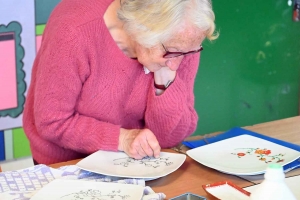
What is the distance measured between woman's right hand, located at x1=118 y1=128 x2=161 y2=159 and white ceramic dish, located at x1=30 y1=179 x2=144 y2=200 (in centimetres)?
20

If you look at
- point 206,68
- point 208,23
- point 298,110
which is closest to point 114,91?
point 208,23

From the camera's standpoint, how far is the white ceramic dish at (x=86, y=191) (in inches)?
52.0

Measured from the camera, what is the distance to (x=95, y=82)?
1.61 meters

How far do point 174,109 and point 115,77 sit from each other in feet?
0.70

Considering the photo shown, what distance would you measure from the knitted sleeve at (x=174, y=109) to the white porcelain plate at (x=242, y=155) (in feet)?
0.35

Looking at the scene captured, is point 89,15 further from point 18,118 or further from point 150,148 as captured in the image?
point 18,118

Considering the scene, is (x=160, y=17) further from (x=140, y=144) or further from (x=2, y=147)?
(x=2, y=147)

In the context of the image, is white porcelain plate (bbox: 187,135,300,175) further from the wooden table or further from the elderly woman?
the elderly woman

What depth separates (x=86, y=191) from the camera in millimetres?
1354

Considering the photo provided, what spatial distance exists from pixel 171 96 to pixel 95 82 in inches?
9.7

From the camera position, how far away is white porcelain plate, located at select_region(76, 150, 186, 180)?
4.79 feet

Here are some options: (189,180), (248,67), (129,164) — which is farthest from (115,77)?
(248,67)

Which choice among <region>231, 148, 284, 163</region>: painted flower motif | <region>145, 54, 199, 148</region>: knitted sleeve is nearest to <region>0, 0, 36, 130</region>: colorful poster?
<region>145, 54, 199, 148</region>: knitted sleeve

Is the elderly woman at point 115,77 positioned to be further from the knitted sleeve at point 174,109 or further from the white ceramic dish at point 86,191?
the white ceramic dish at point 86,191
